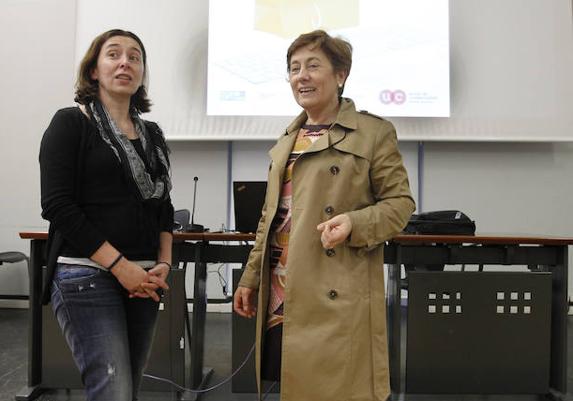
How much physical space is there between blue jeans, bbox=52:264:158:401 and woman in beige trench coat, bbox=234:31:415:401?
355 millimetres

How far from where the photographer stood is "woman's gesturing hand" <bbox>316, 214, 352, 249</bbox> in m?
0.98

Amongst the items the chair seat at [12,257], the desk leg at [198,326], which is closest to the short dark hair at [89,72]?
the desk leg at [198,326]

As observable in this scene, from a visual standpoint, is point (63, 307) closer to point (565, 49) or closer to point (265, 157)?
point (265, 157)

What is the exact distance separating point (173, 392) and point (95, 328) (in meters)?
1.54

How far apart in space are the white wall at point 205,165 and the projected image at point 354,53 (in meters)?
0.48

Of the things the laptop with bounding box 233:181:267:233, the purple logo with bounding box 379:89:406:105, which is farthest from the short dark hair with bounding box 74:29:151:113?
the purple logo with bounding box 379:89:406:105

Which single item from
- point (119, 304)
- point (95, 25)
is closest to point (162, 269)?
point (119, 304)

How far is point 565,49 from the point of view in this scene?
159 inches

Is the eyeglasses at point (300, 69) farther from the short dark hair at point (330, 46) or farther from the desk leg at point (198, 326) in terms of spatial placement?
the desk leg at point (198, 326)

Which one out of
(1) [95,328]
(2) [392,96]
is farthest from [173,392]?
(2) [392,96]

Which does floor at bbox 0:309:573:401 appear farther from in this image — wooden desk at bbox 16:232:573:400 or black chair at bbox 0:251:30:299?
black chair at bbox 0:251:30:299

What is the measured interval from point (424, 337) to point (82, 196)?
190 centimetres

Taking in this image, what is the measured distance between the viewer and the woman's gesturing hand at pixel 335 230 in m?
0.98

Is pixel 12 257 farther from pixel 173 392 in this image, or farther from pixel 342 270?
pixel 342 270
